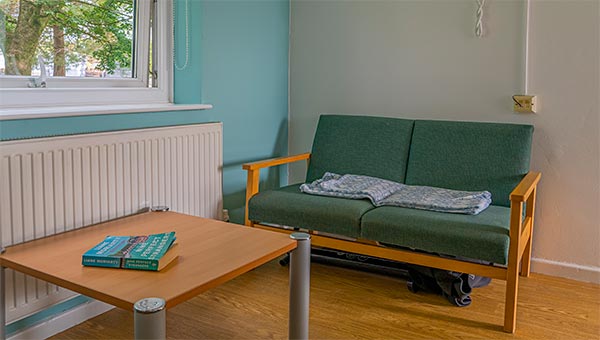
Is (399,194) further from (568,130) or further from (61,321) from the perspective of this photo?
(61,321)

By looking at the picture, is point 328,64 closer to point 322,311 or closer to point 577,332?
point 322,311

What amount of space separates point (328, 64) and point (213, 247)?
5.79ft

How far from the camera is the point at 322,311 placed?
8.14 ft

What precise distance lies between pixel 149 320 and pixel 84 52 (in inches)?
59.5

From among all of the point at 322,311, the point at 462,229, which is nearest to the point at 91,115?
the point at 322,311

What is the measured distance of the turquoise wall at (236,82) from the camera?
9.37 ft

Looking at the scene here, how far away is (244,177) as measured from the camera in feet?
10.7

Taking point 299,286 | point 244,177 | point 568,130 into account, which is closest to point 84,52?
point 244,177

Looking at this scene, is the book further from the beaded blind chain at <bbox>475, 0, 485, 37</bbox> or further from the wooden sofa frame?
the beaded blind chain at <bbox>475, 0, 485, 37</bbox>

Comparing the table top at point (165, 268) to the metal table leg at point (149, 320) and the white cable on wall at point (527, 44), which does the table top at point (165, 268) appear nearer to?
the metal table leg at point (149, 320)

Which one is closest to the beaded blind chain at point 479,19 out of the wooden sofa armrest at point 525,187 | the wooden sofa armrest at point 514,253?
the wooden sofa armrest at point 525,187

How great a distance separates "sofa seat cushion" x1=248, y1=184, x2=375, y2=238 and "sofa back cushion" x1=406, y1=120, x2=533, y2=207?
0.48 m

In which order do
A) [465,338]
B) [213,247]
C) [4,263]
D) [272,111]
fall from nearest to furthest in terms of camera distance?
1. [4,263]
2. [213,247]
3. [465,338]
4. [272,111]

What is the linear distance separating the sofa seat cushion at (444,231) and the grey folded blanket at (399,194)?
0.05 metres
